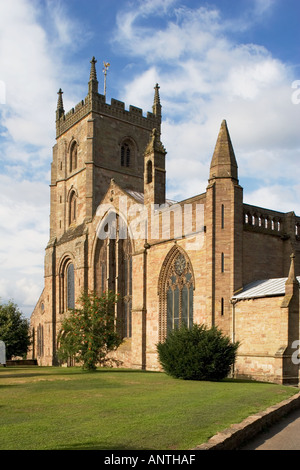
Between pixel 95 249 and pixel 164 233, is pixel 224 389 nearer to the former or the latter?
pixel 164 233

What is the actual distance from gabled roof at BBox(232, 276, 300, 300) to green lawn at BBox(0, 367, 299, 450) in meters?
5.40

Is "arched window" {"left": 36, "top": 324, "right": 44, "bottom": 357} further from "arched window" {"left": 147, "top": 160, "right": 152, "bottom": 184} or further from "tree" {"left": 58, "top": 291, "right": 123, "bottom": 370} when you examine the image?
"arched window" {"left": 147, "top": 160, "right": 152, "bottom": 184}

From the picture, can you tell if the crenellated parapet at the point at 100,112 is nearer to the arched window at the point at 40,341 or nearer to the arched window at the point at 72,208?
the arched window at the point at 72,208

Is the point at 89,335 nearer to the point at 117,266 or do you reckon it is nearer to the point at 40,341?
the point at 117,266

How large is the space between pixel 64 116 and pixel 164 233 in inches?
915

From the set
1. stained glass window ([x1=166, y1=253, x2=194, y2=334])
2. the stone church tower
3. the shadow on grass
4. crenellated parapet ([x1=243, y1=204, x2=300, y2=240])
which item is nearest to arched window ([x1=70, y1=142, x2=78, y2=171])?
the stone church tower

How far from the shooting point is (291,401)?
1276 cm

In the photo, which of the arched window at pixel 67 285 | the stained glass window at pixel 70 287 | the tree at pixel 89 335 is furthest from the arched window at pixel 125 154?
the tree at pixel 89 335

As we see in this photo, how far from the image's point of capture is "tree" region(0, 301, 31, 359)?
141ft

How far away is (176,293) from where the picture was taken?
26438 mm

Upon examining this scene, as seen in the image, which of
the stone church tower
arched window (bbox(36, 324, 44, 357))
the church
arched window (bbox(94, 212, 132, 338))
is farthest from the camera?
arched window (bbox(36, 324, 44, 357))

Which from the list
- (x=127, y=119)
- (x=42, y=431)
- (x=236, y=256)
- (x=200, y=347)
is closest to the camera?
(x=42, y=431)

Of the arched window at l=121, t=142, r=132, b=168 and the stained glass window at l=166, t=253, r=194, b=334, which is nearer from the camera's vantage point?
the stained glass window at l=166, t=253, r=194, b=334
